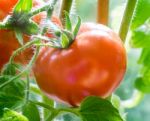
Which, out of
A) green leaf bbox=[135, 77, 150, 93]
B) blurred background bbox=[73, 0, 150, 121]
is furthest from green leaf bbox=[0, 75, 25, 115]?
blurred background bbox=[73, 0, 150, 121]

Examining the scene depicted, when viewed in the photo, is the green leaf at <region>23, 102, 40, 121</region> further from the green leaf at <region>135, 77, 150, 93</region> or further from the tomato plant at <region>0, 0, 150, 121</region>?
the green leaf at <region>135, 77, 150, 93</region>

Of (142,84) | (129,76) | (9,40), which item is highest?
(9,40)

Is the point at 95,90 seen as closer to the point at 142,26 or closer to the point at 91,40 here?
the point at 91,40

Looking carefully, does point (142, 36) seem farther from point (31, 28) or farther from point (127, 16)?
point (31, 28)

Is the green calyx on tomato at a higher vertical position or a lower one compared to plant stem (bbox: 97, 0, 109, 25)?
lower

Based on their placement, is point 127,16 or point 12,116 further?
point 127,16

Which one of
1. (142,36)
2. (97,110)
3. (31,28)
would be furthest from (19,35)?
(142,36)
